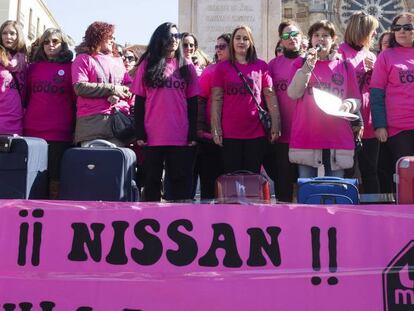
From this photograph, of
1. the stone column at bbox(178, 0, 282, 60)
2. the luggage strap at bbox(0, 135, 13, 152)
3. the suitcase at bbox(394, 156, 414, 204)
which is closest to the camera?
the suitcase at bbox(394, 156, 414, 204)

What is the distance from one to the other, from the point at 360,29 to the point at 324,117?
4.02ft

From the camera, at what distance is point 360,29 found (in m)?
5.00

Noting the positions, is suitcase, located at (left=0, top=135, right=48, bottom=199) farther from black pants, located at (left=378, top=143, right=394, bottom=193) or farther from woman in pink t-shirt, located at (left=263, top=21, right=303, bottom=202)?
black pants, located at (left=378, top=143, right=394, bottom=193)

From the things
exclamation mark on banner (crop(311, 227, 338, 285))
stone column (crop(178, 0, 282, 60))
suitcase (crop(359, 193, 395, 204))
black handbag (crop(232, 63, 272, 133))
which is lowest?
exclamation mark on banner (crop(311, 227, 338, 285))

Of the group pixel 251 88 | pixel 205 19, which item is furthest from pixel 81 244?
pixel 205 19

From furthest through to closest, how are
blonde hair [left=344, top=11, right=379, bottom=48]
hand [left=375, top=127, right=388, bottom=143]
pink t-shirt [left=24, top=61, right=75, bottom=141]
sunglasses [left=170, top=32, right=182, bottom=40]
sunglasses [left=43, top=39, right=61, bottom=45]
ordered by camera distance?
blonde hair [left=344, top=11, right=379, bottom=48] → sunglasses [left=43, top=39, right=61, bottom=45] → pink t-shirt [left=24, top=61, right=75, bottom=141] → sunglasses [left=170, top=32, right=182, bottom=40] → hand [left=375, top=127, right=388, bottom=143]

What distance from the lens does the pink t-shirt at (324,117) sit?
4230 millimetres

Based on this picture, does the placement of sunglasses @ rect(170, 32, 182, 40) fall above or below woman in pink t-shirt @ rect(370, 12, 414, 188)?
above

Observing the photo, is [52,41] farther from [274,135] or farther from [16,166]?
[274,135]

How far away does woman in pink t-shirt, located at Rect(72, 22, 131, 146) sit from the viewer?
4465 mm

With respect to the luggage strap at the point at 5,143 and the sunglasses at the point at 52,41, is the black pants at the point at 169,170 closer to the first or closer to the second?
the luggage strap at the point at 5,143

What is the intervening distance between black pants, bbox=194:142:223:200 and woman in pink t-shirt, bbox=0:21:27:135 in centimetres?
160

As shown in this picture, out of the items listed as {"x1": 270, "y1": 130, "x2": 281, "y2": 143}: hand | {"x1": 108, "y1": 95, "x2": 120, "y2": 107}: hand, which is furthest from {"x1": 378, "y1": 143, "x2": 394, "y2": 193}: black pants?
{"x1": 108, "y1": 95, "x2": 120, "y2": 107}: hand

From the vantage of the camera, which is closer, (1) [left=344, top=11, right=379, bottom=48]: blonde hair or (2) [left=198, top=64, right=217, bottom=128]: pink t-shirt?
(2) [left=198, top=64, right=217, bottom=128]: pink t-shirt
